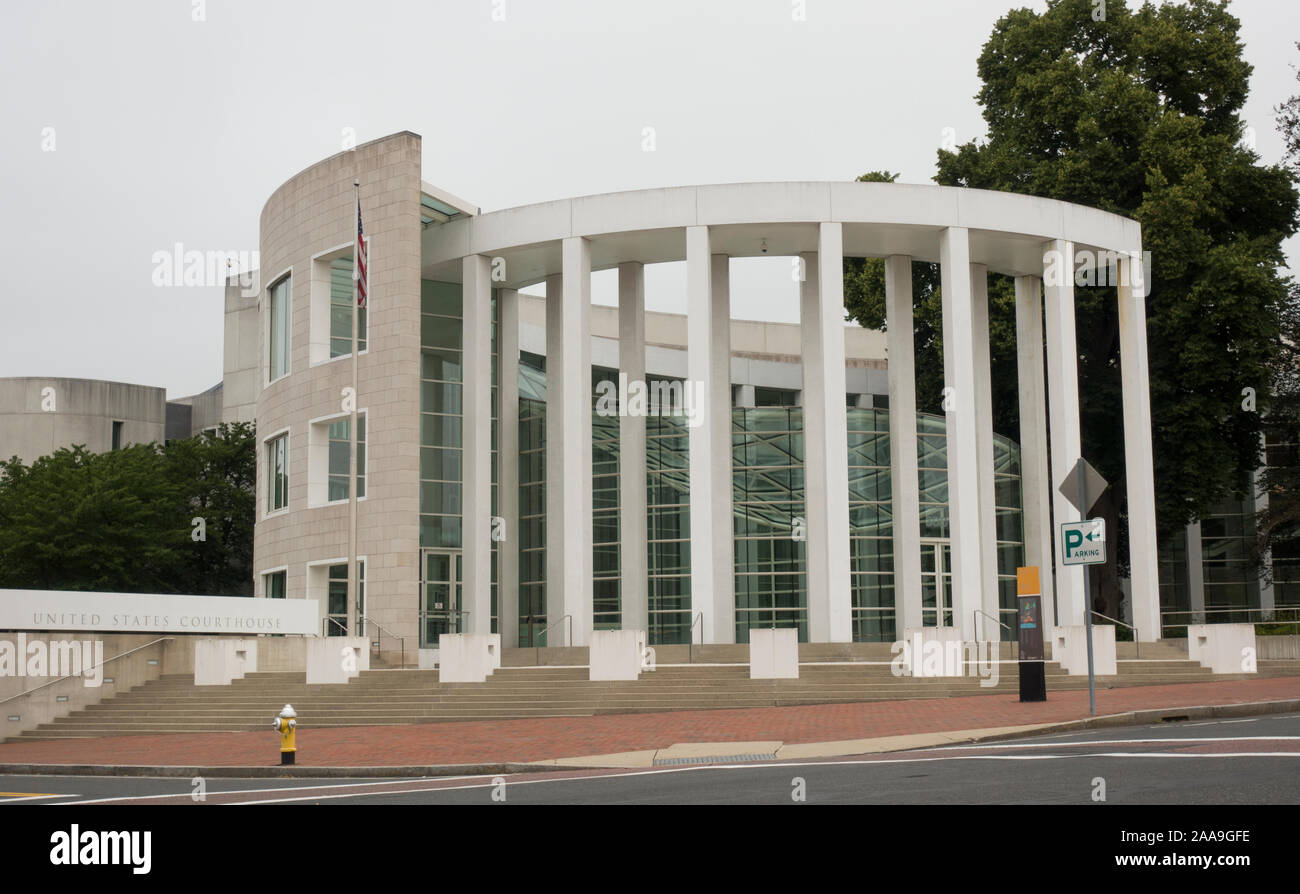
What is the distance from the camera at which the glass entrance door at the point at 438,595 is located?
39781 mm

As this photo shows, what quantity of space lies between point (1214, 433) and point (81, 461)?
44.2 meters

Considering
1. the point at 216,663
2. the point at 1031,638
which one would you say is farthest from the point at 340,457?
the point at 1031,638

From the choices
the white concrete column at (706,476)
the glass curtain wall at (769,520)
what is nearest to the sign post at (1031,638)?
the white concrete column at (706,476)

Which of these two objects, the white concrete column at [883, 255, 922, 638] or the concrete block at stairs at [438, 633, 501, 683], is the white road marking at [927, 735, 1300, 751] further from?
the white concrete column at [883, 255, 922, 638]

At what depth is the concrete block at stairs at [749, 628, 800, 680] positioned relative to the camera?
84.7ft

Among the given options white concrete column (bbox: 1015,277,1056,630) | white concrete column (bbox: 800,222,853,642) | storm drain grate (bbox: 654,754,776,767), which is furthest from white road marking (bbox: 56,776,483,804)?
white concrete column (bbox: 1015,277,1056,630)

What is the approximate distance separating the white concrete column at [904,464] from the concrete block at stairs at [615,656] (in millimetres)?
12848

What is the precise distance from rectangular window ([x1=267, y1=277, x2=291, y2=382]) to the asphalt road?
25.0 metres

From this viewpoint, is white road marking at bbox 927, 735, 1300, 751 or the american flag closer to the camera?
white road marking at bbox 927, 735, 1300, 751

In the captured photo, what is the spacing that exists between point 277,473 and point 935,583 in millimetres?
20554

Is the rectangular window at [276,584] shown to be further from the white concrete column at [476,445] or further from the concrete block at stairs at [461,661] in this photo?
the concrete block at stairs at [461,661]
